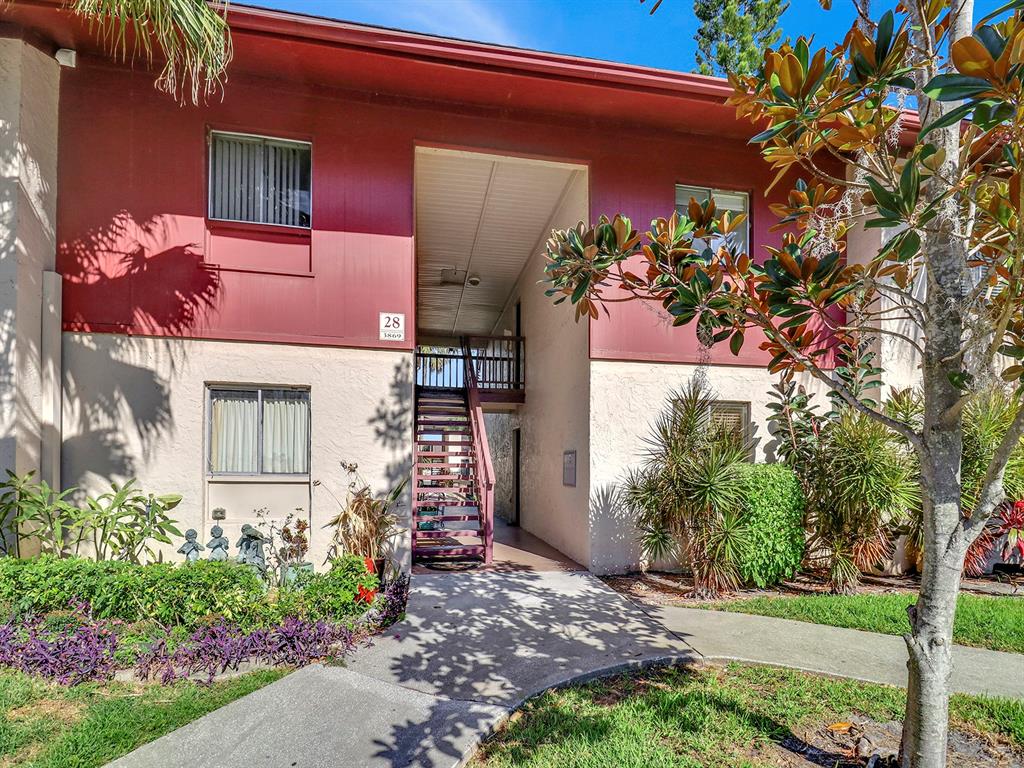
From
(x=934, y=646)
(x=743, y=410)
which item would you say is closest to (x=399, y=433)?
(x=743, y=410)

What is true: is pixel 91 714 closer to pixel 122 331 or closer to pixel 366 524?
pixel 366 524

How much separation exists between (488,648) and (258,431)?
3997 mm

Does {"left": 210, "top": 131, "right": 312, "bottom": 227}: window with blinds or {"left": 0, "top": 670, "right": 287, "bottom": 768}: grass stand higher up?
{"left": 210, "top": 131, "right": 312, "bottom": 227}: window with blinds

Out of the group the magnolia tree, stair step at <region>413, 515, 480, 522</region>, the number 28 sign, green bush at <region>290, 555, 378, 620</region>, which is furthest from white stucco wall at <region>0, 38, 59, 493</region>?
the magnolia tree

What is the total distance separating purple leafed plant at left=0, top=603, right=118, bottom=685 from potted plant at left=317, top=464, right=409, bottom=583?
2254 millimetres

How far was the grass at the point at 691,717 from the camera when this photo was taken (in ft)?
10.3

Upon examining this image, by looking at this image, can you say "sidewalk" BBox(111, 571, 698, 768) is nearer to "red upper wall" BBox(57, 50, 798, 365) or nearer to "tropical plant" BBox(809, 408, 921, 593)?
"tropical plant" BBox(809, 408, 921, 593)

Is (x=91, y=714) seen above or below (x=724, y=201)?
below

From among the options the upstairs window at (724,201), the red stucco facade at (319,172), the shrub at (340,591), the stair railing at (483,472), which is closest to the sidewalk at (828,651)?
the stair railing at (483,472)

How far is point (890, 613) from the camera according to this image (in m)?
5.81

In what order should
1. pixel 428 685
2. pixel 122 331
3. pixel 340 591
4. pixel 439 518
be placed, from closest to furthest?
1. pixel 428 685
2. pixel 340 591
3. pixel 122 331
4. pixel 439 518

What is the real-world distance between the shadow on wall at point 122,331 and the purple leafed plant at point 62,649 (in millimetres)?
2304

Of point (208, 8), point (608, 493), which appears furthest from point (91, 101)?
point (608, 493)

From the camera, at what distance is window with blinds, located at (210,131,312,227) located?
6930 mm
